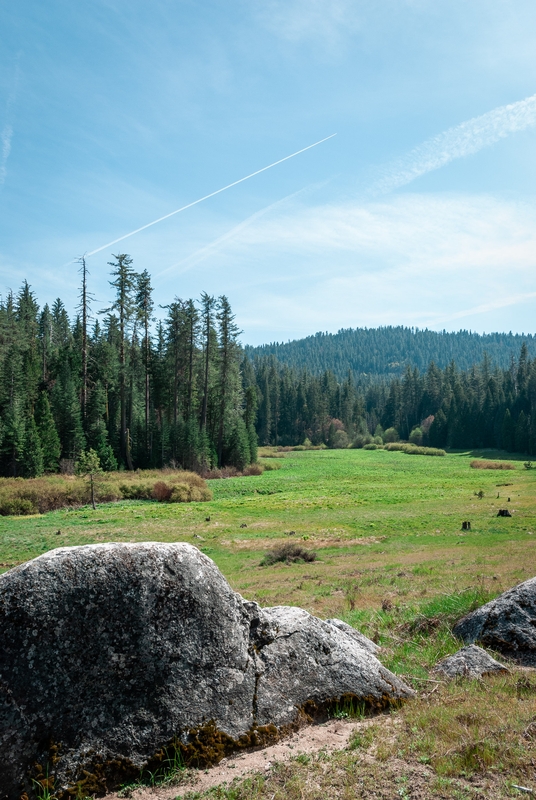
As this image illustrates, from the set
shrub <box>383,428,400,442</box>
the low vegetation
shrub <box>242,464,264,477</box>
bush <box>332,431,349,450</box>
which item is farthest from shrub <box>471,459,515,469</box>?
shrub <box>383,428,400,442</box>

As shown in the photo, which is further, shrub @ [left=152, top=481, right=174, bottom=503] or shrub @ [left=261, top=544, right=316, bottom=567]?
shrub @ [left=152, top=481, right=174, bottom=503]

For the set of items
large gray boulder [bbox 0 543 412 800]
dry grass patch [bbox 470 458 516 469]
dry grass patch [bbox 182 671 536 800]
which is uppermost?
large gray boulder [bbox 0 543 412 800]

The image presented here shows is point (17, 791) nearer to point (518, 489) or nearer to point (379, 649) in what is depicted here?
point (379, 649)

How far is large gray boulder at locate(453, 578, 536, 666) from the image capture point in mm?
6520

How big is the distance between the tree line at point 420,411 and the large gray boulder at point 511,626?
98.6 m

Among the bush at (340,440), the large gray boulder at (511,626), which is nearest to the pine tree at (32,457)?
the large gray boulder at (511,626)

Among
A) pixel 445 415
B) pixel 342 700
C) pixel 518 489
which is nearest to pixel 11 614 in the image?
pixel 342 700

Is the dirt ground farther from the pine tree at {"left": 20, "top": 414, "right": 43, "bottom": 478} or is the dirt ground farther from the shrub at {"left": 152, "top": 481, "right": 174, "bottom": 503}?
the pine tree at {"left": 20, "top": 414, "right": 43, "bottom": 478}

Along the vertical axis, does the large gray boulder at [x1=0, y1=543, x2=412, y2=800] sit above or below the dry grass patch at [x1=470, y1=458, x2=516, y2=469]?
above

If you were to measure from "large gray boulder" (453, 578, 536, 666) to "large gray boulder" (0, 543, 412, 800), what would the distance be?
280 cm

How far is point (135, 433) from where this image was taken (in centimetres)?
5869

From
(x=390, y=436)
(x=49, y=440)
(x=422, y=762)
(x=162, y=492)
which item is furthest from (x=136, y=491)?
(x=390, y=436)

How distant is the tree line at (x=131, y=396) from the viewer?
166 ft

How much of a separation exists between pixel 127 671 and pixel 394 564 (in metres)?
15.0
